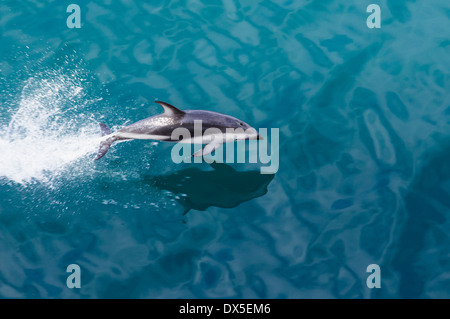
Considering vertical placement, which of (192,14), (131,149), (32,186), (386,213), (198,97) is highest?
(192,14)

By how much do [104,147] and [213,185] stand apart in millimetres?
2478

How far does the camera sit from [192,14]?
16.0 m

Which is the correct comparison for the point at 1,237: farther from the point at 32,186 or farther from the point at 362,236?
the point at 362,236

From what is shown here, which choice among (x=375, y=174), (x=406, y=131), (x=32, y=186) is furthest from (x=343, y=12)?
(x=32, y=186)

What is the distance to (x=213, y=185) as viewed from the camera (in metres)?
11.5

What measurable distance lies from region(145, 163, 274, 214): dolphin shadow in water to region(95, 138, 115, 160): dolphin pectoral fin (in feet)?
3.46

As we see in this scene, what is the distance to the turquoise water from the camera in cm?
1009

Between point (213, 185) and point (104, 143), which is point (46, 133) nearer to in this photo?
point (104, 143)

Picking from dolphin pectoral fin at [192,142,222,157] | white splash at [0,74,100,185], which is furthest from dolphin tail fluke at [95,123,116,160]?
dolphin pectoral fin at [192,142,222,157]

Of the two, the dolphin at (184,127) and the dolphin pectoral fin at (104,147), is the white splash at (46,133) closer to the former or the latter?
the dolphin pectoral fin at (104,147)

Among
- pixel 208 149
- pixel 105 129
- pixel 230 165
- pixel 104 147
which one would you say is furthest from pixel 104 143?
pixel 230 165

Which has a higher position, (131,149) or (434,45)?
(434,45)

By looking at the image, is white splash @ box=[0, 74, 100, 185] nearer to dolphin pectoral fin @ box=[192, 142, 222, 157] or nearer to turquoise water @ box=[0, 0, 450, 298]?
turquoise water @ box=[0, 0, 450, 298]

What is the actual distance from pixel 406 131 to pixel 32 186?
872 centimetres
